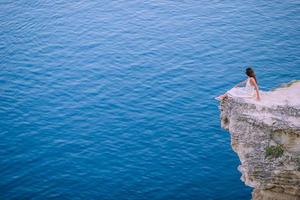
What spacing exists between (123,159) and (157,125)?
20.3 ft

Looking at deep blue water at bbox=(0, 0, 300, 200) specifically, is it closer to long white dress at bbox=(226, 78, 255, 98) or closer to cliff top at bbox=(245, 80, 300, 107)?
cliff top at bbox=(245, 80, 300, 107)

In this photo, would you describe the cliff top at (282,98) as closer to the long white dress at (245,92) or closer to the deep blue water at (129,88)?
the long white dress at (245,92)

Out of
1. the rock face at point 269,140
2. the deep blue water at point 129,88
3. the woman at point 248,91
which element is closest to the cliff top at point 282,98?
the rock face at point 269,140

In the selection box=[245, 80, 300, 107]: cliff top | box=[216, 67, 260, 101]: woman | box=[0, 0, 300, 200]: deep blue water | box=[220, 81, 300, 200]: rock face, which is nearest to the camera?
box=[220, 81, 300, 200]: rock face

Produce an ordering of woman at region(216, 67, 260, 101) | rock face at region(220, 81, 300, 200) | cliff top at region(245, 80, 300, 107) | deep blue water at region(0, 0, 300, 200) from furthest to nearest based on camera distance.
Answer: deep blue water at region(0, 0, 300, 200), woman at region(216, 67, 260, 101), cliff top at region(245, 80, 300, 107), rock face at region(220, 81, 300, 200)

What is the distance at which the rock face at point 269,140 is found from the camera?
92.6 feet

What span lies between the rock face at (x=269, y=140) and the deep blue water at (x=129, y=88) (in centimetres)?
1354

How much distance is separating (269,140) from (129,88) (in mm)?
31115

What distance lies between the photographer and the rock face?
28211 millimetres

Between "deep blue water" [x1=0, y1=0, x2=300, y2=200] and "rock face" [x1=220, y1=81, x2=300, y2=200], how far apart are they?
44.4 ft

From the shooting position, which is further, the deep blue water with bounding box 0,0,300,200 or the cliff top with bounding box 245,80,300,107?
the deep blue water with bounding box 0,0,300,200

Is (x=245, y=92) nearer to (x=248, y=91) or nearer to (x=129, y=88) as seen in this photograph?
(x=248, y=91)

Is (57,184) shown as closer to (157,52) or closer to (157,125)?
(157,125)

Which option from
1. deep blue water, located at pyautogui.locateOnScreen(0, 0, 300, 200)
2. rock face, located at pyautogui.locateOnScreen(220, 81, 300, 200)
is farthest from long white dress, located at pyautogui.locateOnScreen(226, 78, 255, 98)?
deep blue water, located at pyautogui.locateOnScreen(0, 0, 300, 200)
